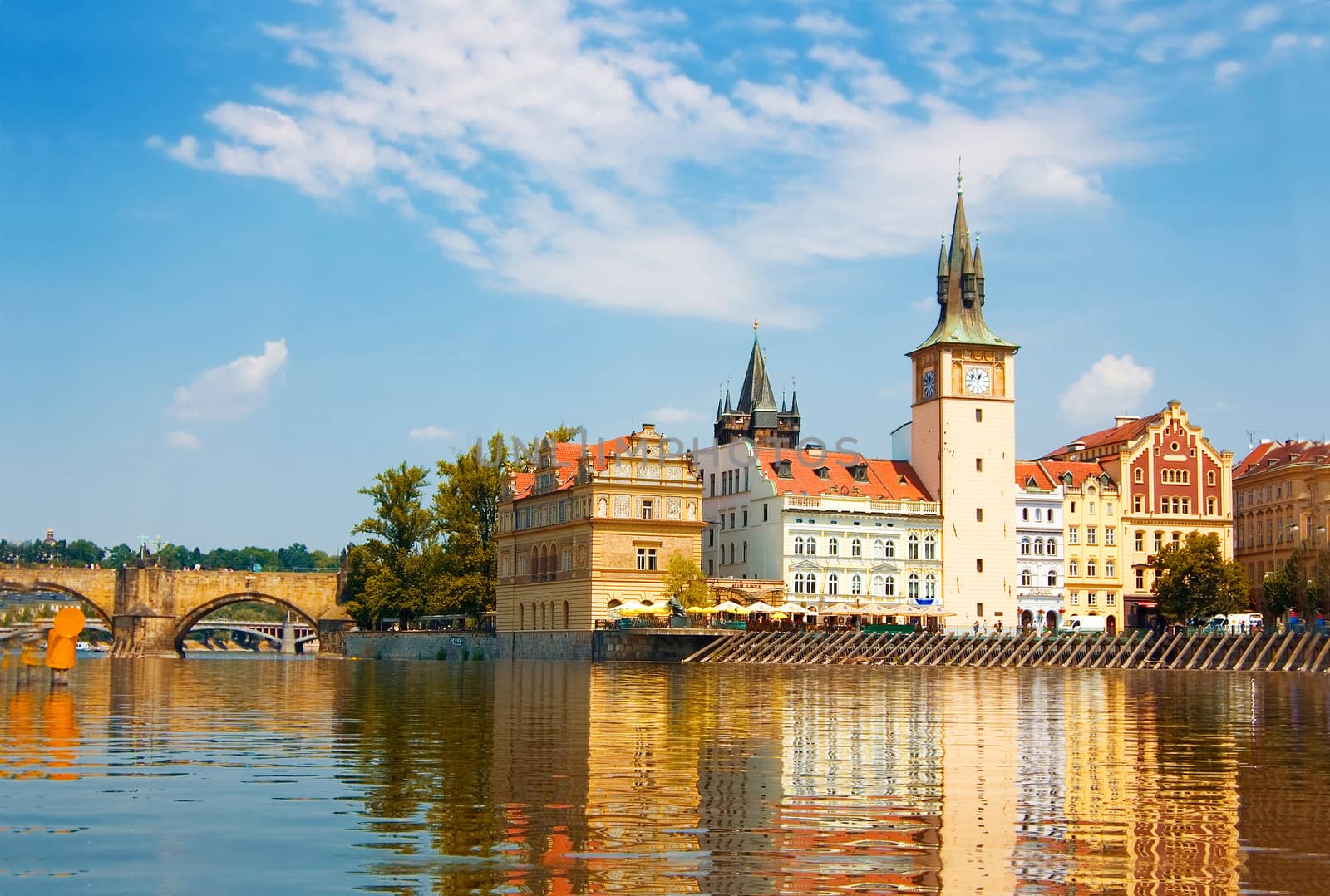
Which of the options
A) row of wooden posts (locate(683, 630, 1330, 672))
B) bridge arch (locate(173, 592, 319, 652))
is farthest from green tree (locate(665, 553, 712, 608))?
bridge arch (locate(173, 592, 319, 652))

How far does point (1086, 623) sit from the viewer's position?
97500 mm

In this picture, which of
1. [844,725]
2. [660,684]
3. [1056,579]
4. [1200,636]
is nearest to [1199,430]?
[1056,579]

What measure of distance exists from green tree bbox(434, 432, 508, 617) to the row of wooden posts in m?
29.6

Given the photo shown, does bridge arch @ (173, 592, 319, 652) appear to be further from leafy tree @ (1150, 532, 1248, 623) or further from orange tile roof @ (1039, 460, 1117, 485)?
leafy tree @ (1150, 532, 1248, 623)

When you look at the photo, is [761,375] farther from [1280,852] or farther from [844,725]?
[1280,852]

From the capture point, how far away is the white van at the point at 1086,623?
93.0m

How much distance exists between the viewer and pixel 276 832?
1442cm

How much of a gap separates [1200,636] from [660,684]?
38349 millimetres

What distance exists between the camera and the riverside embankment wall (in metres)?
81.9

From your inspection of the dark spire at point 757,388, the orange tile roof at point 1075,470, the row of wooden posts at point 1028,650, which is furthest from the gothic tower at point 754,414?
the row of wooden posts at point 1028,650

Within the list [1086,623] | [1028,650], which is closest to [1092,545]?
[1086,623]

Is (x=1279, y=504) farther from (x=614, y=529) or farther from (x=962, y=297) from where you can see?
(x=614, y=529)

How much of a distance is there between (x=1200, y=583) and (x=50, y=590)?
238 feet

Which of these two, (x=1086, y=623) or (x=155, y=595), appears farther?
(x=155, y=595)
